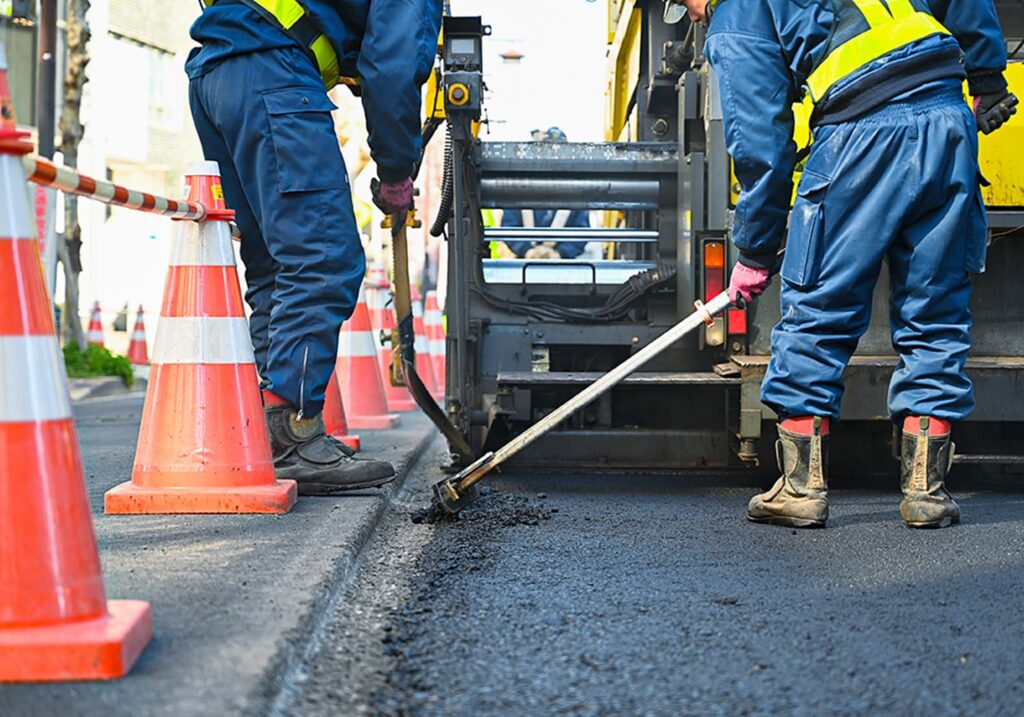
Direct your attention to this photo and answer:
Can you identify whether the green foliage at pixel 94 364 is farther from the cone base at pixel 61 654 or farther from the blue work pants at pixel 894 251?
the cone base at pixel 61 654

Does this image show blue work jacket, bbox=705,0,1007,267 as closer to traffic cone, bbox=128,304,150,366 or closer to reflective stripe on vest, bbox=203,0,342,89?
reflective stripe on vest, bbox=203,0,342,89

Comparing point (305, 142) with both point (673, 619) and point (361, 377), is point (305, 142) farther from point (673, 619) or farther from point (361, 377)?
point (361, 377)

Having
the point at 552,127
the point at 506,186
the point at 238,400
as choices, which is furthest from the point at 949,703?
the point at 552,127

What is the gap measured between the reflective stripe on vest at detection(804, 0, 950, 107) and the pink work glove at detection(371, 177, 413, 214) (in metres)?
1.45

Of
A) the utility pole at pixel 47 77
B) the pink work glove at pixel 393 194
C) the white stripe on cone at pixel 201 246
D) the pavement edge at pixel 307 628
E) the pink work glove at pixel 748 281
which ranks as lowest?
the pavement edge at pixel 307 628

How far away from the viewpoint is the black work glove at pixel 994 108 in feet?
14.0

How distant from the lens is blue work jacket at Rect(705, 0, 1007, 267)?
163 inches

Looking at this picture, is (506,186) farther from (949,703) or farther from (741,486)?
(949,703)

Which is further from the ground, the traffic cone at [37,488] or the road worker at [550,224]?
the road worker at [550,224]

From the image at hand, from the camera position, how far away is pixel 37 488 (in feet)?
7.65

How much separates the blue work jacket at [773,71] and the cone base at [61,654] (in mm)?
2579

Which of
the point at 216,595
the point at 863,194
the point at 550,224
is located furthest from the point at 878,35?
the point at 550,224

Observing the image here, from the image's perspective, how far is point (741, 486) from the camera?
523cm

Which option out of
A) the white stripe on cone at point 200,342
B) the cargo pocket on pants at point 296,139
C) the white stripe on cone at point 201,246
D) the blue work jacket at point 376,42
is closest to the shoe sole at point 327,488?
the white stripe on cone at point 200,342
